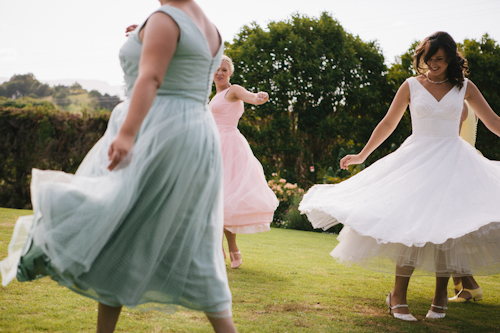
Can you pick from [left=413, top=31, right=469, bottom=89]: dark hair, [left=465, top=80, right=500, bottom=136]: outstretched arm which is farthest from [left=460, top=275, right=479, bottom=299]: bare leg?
Answer: [left=413, top=31, right=469, bottom=89]: dark hair

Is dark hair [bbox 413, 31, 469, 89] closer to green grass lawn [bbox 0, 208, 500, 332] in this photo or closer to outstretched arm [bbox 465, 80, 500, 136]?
outstretched arm [bbox 465, 80, 500, 136]

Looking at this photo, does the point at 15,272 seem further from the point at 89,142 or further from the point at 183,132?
the point at 89,142

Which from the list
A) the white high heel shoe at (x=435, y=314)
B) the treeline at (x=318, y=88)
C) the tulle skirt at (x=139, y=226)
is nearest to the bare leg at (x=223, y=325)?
the tulle skirt at (x=139, y=226)

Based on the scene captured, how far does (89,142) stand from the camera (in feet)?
37.4

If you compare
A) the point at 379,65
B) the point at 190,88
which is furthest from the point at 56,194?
the point at 379,65

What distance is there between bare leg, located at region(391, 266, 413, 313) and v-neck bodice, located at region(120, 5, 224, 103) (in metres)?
2.05

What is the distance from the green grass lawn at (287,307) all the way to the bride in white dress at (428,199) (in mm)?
276

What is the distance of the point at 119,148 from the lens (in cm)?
174

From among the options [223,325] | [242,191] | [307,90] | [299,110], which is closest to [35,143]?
Answer: [299,110]

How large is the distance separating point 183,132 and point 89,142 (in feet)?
33.6

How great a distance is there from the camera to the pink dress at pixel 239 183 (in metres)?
4.70

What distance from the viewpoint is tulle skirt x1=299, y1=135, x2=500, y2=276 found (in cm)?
288

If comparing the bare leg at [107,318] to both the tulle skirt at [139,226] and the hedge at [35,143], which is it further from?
the hedge at [35,143]

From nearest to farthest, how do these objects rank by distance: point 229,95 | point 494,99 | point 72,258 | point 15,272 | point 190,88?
point 72,258
point 15,272
point 190,88
point 229,95
point 494,99
